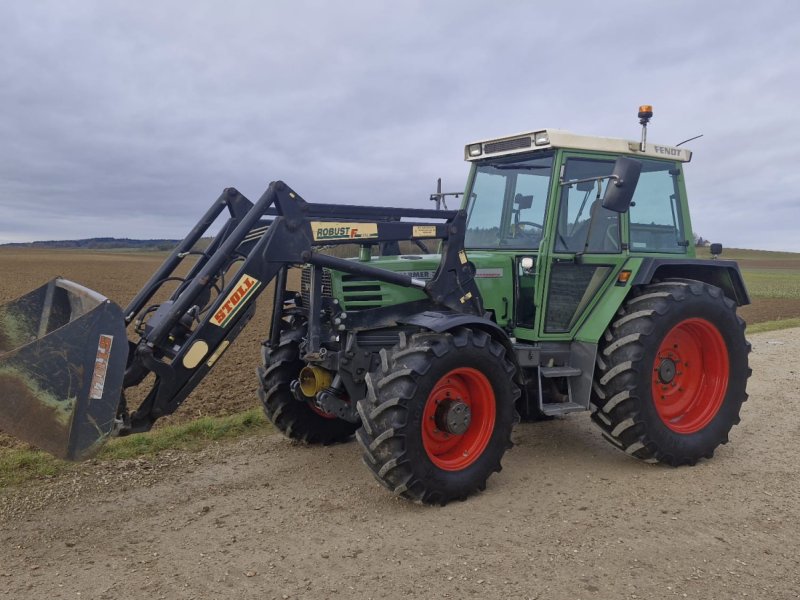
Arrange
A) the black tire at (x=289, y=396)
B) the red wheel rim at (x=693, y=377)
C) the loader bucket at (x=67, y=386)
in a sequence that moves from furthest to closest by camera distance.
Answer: the red wheel rim at (x=693, y=377)
the black tire at (x=289, y=396)
the loader bucket at (x=67, y=386)

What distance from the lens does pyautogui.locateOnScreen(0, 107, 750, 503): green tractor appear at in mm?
4227

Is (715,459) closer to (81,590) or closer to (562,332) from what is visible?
(562,332)

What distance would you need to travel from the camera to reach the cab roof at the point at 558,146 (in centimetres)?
530

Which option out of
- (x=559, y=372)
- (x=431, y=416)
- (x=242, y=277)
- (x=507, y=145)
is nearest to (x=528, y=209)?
(x=507, y=145)

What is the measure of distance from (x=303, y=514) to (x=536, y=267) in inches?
104

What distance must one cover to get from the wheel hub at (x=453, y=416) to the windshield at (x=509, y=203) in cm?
161

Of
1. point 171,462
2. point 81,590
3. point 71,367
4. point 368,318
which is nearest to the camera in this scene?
point 81,590

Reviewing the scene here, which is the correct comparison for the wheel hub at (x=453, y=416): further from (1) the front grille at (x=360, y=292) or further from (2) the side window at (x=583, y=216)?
(2) the side window at (x=583, y=216)

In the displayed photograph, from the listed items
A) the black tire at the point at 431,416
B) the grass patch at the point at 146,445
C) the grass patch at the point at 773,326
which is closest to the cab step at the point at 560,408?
the black tire at the point at 431,416

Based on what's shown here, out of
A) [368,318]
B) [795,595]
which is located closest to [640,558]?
[795,595]

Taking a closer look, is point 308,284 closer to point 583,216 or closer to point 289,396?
point 289,396

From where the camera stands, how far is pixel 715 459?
5559 millimetres

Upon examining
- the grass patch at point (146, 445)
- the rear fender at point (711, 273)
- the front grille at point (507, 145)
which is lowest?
the grass patch at point (146, 445)

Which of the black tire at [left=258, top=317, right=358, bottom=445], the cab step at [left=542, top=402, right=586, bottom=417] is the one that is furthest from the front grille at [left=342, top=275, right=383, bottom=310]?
the cab step at [left=542, top=402, right=586, bottom=417]
